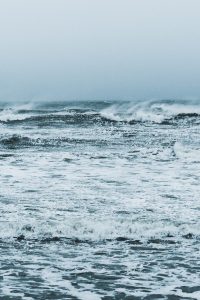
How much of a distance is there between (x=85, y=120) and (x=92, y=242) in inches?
888

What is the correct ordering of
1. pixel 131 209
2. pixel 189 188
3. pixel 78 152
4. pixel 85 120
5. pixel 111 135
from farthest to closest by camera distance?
pixel 85 120 < pixel 111 135 < pixel 78 152 < pixel 189 188 < pixel 131 209

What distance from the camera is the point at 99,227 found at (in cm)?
626

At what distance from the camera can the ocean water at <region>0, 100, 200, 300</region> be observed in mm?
4469

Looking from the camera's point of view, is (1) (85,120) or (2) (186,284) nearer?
(2) (186,284)

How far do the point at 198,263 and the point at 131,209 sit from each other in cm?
238

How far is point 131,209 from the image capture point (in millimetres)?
7273

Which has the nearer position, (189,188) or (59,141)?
(189,188)

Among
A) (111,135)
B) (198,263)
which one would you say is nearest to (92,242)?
(198,263)

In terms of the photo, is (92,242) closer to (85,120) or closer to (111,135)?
(111,135)

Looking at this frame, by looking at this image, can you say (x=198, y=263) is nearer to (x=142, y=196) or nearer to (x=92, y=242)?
(x=92, y=242)

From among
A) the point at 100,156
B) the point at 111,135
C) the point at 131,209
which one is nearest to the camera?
the point at 131,209

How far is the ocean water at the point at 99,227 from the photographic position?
4.47 metres

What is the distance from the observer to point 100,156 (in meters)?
13.2

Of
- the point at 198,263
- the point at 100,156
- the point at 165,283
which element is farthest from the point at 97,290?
the point at 100,156
